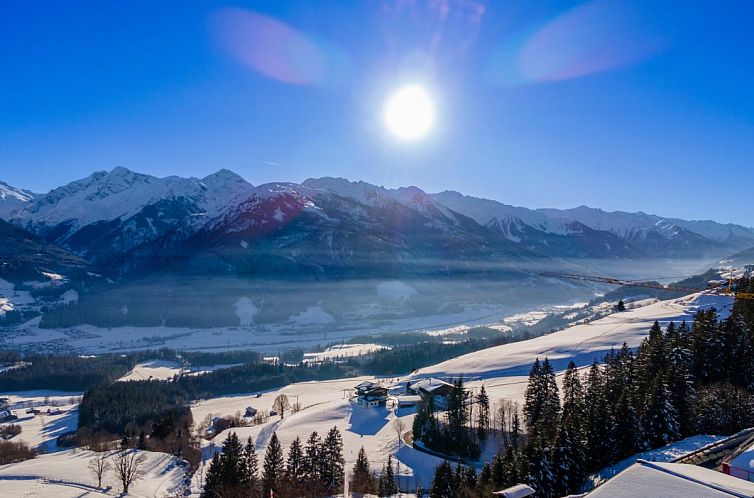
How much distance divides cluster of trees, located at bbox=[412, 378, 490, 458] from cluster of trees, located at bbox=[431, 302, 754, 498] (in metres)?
6.95

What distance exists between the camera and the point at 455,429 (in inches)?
2475

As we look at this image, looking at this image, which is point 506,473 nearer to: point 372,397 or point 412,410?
point 412,410

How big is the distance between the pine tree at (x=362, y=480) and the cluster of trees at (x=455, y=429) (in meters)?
11.9

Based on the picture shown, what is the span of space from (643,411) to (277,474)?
110 feet

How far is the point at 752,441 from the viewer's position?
31.2m

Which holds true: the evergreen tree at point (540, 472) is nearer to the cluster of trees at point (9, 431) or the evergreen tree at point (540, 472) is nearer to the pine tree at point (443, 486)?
the pine tree at point (443, 486)

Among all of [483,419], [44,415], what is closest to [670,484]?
[483,419]

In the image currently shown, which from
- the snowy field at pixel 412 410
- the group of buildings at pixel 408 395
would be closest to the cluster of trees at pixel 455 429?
the snowy field at pixel 412 410

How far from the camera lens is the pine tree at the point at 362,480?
160 ft

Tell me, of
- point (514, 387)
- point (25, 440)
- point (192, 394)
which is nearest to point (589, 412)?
point (514, 387)

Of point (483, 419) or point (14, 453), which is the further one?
point (14, 453)

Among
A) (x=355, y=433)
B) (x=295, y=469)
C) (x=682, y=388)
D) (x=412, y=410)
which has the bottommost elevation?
(x=355, y=433)

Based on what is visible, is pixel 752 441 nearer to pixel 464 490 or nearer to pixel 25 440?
pixel 464 490

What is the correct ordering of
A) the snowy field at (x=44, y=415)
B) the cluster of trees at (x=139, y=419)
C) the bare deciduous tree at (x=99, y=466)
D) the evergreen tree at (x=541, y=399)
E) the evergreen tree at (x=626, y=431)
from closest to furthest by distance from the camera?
the evergreen tree at (x=626, y=431) < the bare deciduous tree at (x=99, y=466) < the evergreen tree at (x=541, y=399) < the cluster of trees at (x=139, y=419) < the snowy field at (x=44, y=415)
